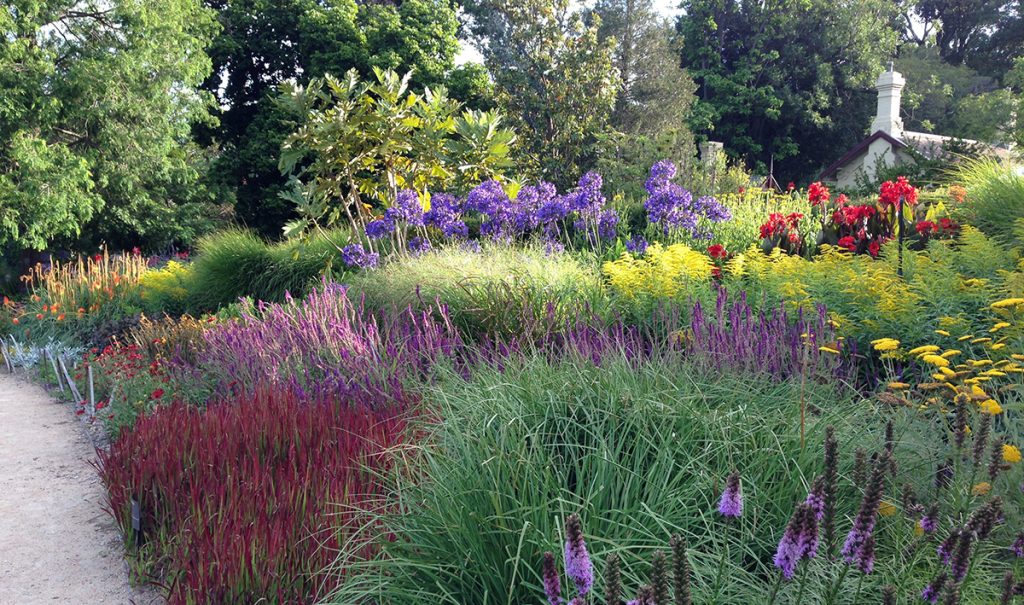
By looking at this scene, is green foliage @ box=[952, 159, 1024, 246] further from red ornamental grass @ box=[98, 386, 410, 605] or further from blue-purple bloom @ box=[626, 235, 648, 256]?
red ornamental grass @ box=[98, 386, 410, 605]

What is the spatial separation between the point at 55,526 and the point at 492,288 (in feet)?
9.83

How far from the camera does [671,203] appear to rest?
7750mm

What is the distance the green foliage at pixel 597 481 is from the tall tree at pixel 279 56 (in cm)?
1857

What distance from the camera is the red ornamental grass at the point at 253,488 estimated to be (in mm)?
2627

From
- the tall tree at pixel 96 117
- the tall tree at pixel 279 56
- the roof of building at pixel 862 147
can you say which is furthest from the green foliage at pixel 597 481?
the roof of building at pixel 862 147

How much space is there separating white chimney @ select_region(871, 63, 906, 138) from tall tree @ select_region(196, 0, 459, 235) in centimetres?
1386

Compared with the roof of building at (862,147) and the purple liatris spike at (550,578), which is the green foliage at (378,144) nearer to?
the purple liatris spike at (550,578)

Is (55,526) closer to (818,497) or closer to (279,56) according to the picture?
(818,497)

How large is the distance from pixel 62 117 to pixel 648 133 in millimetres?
15492

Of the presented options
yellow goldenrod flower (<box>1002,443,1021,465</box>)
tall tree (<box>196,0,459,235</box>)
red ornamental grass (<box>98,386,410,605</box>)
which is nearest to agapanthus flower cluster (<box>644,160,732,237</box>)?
red ornamental grass (<box>98,386,410,605</box>)

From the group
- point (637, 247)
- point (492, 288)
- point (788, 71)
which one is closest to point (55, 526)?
point (492, 288)

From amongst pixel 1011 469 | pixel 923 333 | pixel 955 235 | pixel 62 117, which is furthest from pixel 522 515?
pixel 62 117

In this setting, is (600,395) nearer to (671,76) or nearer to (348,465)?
(348,465)

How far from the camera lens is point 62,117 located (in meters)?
15.4
